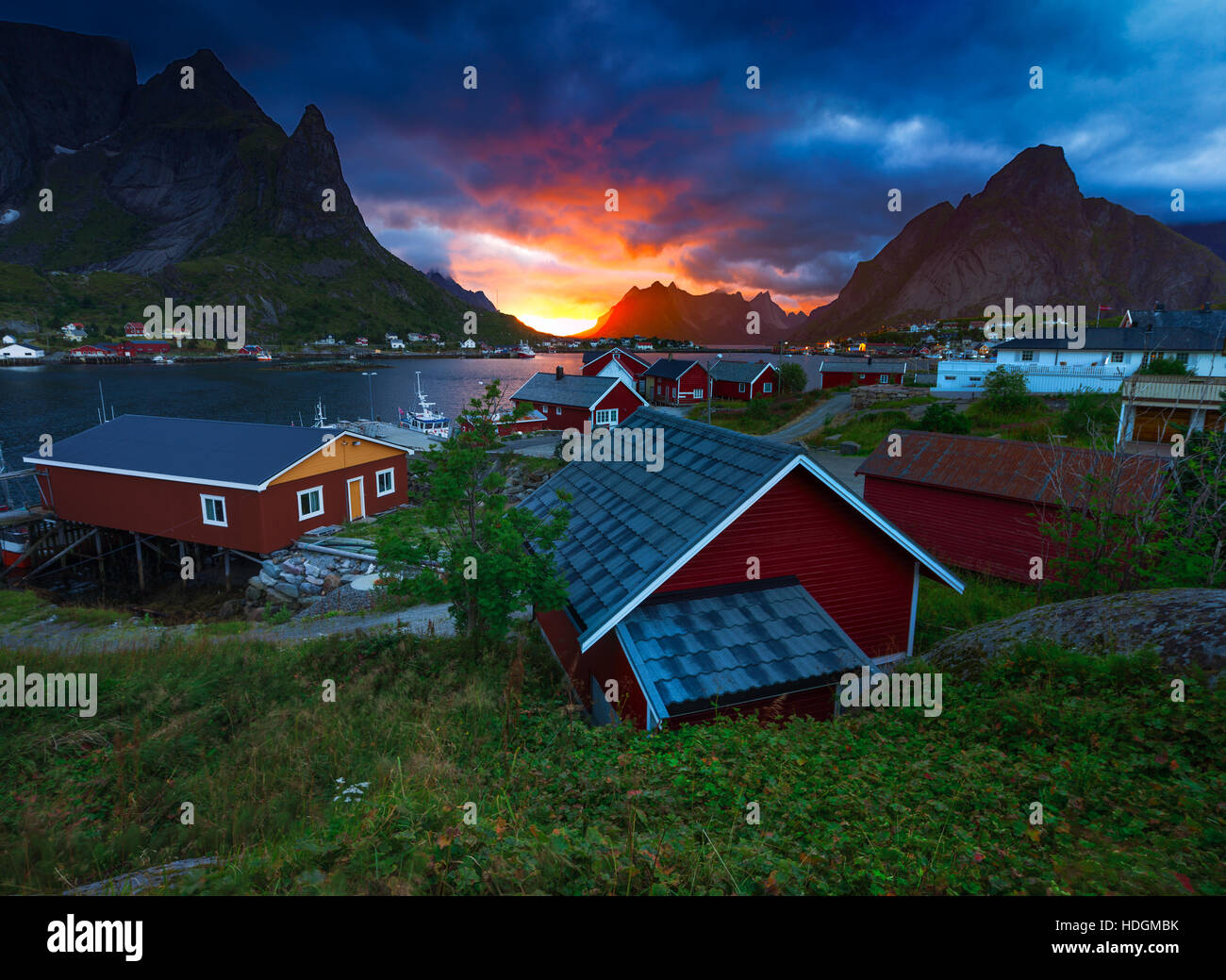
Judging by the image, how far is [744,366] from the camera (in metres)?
69.8

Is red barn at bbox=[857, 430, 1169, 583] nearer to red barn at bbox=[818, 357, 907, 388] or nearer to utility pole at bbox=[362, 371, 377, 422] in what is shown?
red barn at bbox=[818, 357, 907, 388]

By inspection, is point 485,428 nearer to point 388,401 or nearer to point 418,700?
point 418,700

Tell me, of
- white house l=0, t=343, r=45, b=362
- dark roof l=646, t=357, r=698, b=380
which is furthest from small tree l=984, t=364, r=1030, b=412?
white house l=0, t=343, r=45, b=362

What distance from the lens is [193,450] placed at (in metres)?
28.7

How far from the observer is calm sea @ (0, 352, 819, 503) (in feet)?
247

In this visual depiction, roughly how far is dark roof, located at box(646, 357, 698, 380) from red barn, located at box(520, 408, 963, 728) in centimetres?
6013

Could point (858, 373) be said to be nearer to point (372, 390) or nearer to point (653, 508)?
point (653, 508)

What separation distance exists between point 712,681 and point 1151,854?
474cm

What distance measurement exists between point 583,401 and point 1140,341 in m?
51.0

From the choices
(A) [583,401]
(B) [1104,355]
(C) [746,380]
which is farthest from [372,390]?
(B) [1104,355]

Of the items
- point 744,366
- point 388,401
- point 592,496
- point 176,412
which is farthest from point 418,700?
point 388,401

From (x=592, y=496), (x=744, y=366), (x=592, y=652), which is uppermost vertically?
(x=744, y=366)

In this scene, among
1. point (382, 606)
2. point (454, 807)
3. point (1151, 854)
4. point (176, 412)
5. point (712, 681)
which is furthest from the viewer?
point (176, 412)

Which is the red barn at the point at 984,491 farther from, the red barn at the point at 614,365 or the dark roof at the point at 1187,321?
the red barn at the point at 614,365
